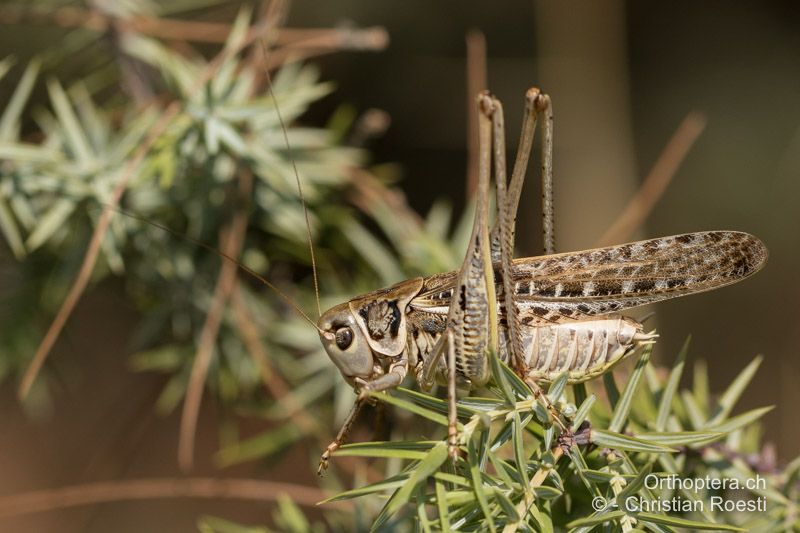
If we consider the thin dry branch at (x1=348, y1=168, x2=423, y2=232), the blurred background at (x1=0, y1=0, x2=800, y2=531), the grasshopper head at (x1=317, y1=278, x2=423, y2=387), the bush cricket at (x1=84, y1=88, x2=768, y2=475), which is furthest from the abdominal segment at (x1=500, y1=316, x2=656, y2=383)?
the blurred background at (x1=0, y1=0, x2=800, y2=531)

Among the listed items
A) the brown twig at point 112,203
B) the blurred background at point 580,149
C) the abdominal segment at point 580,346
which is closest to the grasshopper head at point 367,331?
the abdominal segment at point 580,346

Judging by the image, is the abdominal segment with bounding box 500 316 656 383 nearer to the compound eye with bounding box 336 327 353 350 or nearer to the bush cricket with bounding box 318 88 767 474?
the bush cricket with bounding box 318 88 767 474

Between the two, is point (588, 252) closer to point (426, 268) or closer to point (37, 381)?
point (426, 268)

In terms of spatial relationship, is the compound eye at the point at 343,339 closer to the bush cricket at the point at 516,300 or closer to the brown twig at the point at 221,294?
the bush cricket at the point at 516,300

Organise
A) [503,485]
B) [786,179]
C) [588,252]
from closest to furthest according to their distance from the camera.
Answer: [503,485]
[588,252]
[786,179]

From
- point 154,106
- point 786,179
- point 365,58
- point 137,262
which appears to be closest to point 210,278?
point 137,262
